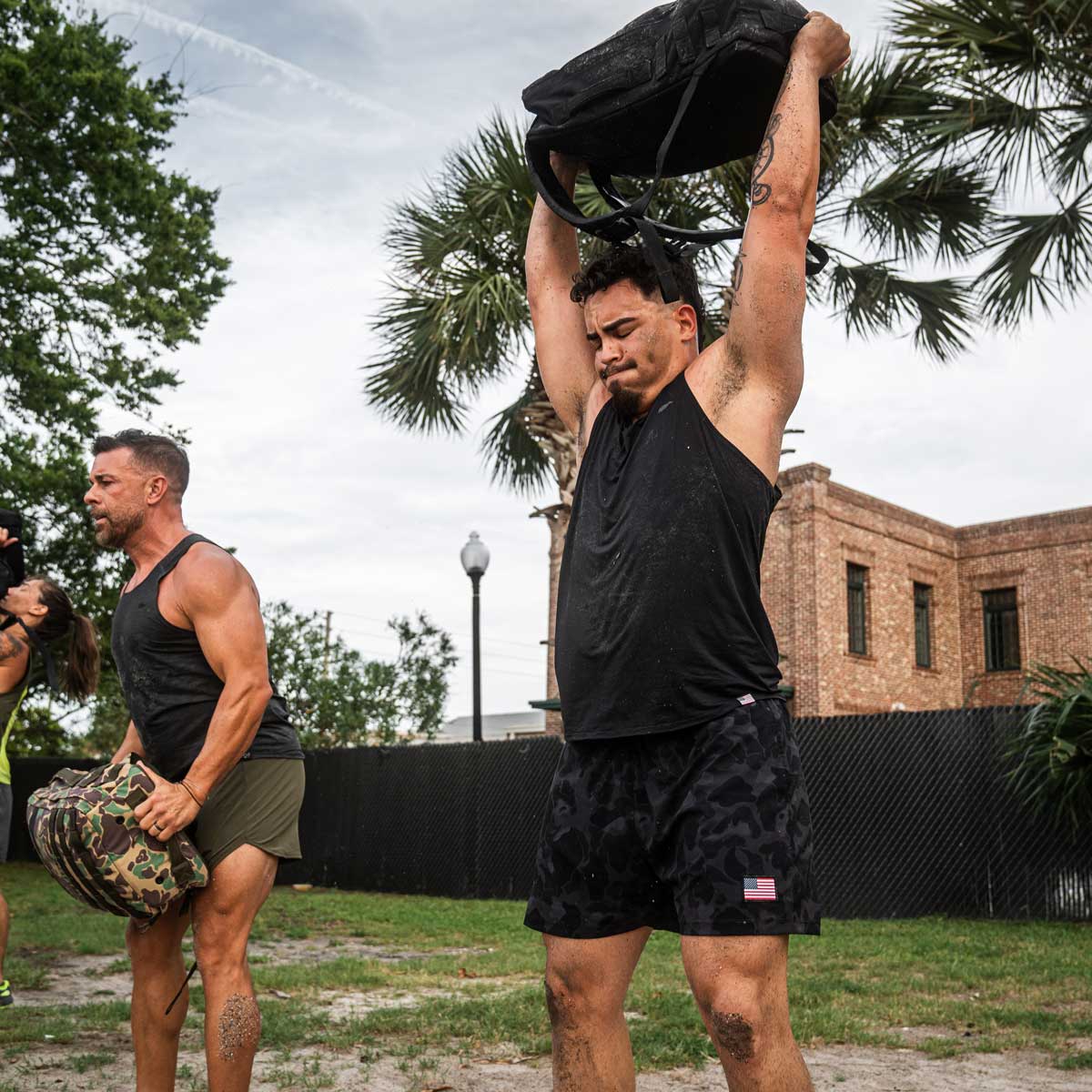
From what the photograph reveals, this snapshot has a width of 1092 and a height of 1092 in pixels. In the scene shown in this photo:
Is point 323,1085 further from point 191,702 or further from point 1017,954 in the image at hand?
point 1017,954

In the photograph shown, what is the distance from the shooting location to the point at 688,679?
2.30 m

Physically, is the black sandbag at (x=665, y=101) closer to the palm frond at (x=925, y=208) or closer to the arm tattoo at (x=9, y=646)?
the arm tattoo at (x=9, y=646)

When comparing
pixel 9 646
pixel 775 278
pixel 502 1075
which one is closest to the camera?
pixel 775 278

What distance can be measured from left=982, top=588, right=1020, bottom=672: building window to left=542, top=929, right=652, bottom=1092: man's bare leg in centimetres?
2405

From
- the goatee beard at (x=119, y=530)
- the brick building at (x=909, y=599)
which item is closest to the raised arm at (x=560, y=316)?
the goatee beard at (x=119, y=530)

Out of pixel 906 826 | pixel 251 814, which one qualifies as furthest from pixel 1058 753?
pixel 251 814

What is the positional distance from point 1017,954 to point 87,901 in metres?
6.53

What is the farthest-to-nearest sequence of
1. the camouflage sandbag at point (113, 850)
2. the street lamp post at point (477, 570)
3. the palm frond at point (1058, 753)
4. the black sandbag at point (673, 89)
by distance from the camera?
the street lamp post at point (477, 570) → the palm frond at point (1058, 753) → the camouflage sandbag at point (113, 850) → the black sandbag at point (673, 89)

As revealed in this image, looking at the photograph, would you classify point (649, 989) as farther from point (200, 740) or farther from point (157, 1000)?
point (200, 740)

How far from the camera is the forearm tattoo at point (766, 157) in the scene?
2416mm

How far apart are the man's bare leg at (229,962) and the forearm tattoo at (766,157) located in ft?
7.11

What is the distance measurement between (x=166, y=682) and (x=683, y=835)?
1784mm

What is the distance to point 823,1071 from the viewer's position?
182 inches

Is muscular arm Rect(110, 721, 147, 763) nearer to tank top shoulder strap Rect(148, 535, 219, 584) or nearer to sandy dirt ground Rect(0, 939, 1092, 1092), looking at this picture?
tank top shoulder strap Rect(148, 535, 219, 584)
